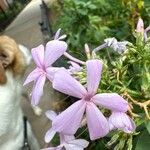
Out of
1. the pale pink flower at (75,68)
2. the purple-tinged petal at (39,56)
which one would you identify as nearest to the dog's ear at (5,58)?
the pale pink flower at (75,68)

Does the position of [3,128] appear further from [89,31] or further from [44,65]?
[44,65]

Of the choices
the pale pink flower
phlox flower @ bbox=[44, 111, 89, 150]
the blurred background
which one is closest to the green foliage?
the blurred background

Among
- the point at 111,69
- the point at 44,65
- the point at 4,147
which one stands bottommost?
the point at 4,147

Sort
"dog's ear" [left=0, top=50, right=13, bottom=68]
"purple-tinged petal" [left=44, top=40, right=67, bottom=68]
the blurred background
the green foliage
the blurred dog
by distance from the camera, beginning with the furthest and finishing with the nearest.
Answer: "dog's ear" [left=0, top=50, right=13, bottom=68] < the blurred dog < the green foliage < the blurred background < "purple-tinged petal" [left=44, top=40, right=67, bottom=68]

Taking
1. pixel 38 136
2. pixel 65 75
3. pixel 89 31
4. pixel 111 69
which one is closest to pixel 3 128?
pixel 89 31

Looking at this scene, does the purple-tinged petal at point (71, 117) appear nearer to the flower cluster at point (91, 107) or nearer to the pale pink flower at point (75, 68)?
the flower cluster at point (91, 107)

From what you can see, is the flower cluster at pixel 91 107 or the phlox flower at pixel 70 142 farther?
the phlox flower at pixel 70 142

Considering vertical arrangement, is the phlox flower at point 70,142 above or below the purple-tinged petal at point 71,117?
below

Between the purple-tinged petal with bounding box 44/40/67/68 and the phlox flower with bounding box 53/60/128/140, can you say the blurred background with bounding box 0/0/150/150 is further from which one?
the phlox flower with bounding box 53/60/128/140
